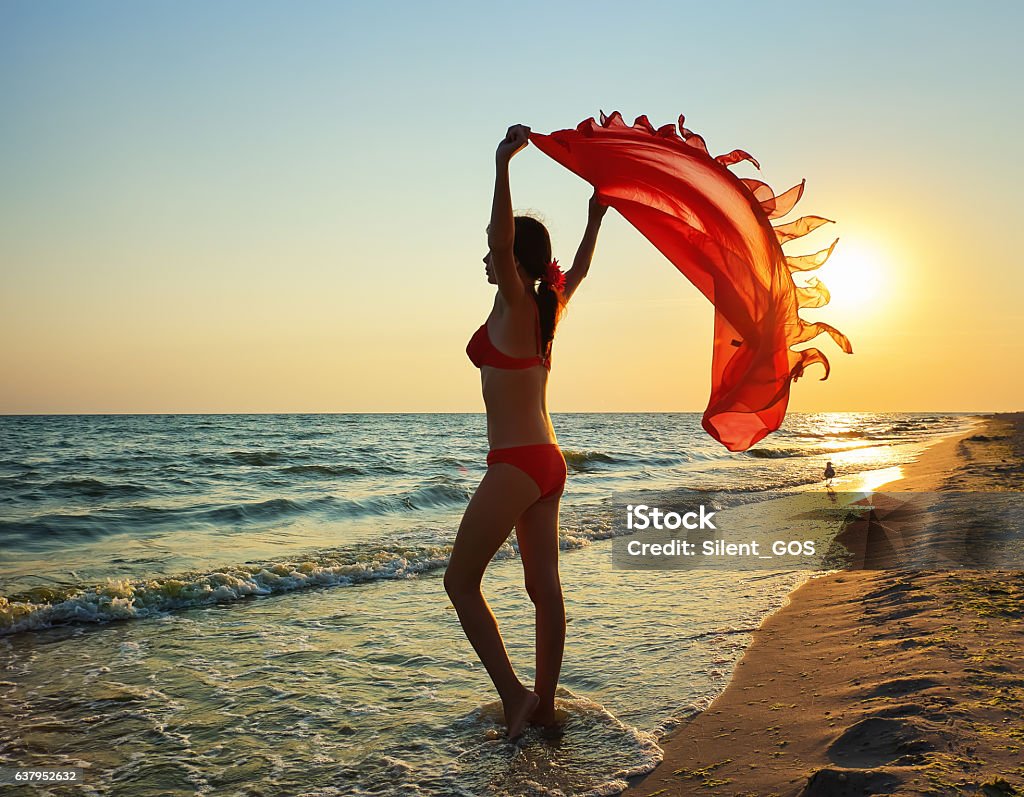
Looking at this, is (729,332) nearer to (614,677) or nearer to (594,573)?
(614,677)

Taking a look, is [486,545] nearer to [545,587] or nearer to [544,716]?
[545,587]

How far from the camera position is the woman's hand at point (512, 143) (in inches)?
115

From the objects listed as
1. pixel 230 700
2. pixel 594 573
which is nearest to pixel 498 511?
pixel 230 700

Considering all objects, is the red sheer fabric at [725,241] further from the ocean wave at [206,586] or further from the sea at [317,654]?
the ocean wave at [206,586]

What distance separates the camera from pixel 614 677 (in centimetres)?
458

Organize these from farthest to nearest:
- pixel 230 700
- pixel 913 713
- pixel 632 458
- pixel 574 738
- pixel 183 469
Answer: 1. pixel 632 458
2. pixel 183 469
3. pixel 230 700
4. pixel 574 738
5. pixel 913 713

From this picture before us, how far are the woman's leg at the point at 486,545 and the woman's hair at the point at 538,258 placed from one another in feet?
2.13

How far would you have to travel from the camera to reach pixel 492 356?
344cm

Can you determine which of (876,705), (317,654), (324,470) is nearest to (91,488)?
(324,470)

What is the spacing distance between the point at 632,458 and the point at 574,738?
23905mm

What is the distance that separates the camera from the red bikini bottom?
11.2ft

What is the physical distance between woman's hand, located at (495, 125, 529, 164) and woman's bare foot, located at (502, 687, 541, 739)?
2.35 m

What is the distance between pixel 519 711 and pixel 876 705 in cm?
157

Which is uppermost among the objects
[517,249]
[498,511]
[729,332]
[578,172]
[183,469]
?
[578,172]
